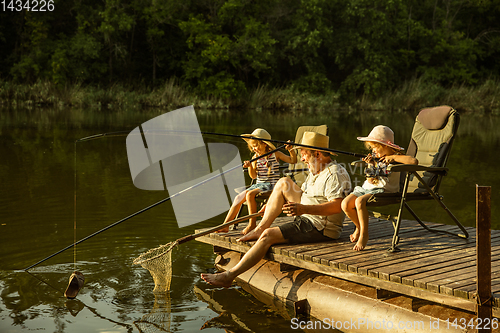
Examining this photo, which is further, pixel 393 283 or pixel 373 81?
pixel 373 81

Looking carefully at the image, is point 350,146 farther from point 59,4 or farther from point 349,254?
point 59,4

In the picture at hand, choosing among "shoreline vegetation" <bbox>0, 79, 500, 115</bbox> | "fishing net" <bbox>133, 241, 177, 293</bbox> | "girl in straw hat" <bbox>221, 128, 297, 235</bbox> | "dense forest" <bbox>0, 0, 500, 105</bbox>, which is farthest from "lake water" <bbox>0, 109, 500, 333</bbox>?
"dense forest" <bbox>0, 0, 500, 105</bbox>

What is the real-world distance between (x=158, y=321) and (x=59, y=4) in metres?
31.8

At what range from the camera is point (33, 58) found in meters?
30.8

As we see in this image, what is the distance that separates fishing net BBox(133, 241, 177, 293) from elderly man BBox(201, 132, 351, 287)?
469mm

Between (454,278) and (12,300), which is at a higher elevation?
(454,278)

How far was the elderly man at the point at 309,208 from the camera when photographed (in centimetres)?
430

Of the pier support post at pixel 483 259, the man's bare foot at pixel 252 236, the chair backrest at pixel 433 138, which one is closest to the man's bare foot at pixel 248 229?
the man's bare foot at pixel 252 236

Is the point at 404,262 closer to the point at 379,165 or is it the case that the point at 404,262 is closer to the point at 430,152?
the point at 379,165

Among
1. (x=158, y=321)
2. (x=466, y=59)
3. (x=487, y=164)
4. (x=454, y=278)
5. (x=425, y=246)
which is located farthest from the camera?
(x=466, y=59)

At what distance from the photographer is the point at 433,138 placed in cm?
537

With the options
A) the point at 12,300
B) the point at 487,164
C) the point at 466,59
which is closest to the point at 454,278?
the point at 12,300

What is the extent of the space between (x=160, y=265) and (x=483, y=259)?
238cm

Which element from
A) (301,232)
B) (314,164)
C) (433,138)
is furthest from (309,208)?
(433,138)
